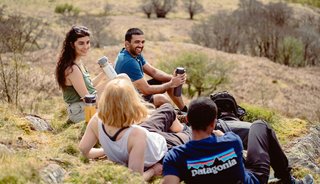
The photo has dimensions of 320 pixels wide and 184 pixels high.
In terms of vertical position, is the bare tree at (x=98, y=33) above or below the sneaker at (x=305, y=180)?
below

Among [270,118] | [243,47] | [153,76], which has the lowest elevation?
[243,47]

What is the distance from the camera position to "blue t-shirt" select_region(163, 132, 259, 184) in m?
3.46

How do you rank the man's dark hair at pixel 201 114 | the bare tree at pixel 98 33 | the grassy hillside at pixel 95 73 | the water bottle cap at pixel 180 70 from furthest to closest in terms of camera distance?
the bare tree at pixel 98 33
the water bottle cap at pixel 180 70
the grassy hillside at pixel 95 73
the man's dark hair at pixel 201 114

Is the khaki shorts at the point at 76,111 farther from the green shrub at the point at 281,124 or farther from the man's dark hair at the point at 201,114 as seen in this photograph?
the man's dark hair at the point at 201,114

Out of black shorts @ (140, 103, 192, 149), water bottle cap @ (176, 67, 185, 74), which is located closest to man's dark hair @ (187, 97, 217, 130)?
black shorts @ (140, 103, 192, 149)

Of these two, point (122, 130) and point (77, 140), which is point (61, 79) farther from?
point (122, 130)

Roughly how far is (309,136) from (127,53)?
8.23 feet

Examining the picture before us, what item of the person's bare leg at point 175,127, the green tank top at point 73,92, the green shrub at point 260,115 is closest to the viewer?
the person's bare leg at point 175,127

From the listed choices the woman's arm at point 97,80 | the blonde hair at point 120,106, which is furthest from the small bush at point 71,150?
the woman's arm at point 97,80

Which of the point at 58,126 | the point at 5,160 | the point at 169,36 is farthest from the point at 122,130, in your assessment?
the point at 169,36

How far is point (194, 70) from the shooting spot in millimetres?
17594

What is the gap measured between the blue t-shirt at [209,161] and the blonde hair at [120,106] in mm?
440

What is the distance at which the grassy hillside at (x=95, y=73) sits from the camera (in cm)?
366

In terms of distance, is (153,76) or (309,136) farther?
(153,76)
